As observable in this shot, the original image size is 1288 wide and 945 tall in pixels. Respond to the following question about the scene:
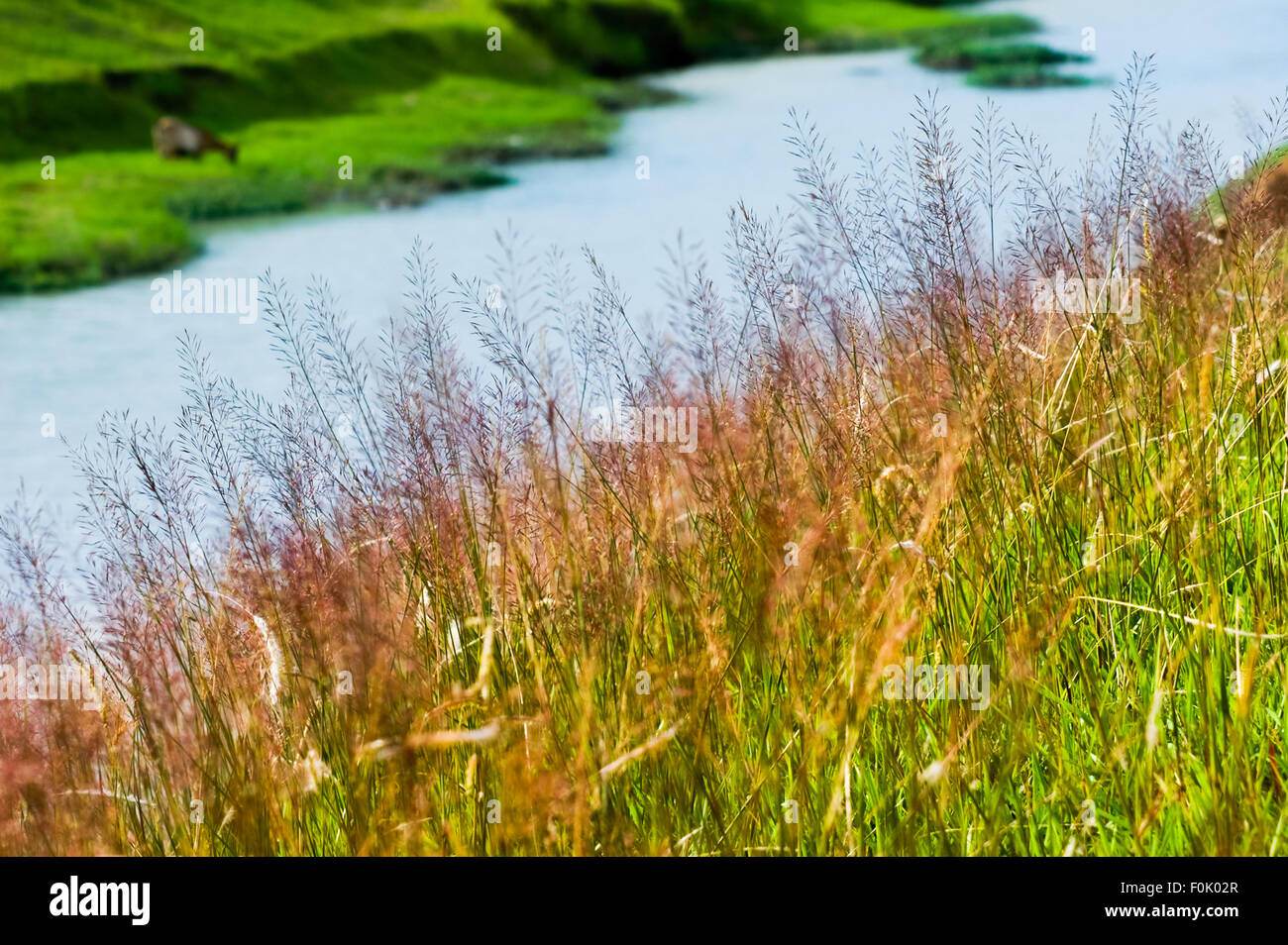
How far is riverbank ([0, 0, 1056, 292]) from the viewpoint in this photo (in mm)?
9367

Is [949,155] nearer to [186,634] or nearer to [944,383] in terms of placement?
[944,383]

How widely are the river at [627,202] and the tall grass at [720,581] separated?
6.7 inches

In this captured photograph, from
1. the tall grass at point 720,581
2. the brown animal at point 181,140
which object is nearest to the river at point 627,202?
the tall grass at point 720,581

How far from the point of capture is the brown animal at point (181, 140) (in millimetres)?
10234

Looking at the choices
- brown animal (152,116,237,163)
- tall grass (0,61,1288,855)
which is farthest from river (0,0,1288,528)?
brown animal (152,116,237,163)

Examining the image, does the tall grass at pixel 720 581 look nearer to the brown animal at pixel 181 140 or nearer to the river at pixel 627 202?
the river at pixel 627 202

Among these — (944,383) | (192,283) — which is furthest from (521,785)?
(192,283)

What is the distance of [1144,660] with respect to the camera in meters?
1.84

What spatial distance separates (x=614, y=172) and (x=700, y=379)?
5.90 metres

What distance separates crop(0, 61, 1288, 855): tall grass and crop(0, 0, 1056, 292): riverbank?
724cm

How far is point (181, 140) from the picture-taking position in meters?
10.4

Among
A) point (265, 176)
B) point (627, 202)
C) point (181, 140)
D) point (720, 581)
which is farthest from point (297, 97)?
point (720, 581)

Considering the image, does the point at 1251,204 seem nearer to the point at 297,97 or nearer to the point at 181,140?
the point at 181,140
